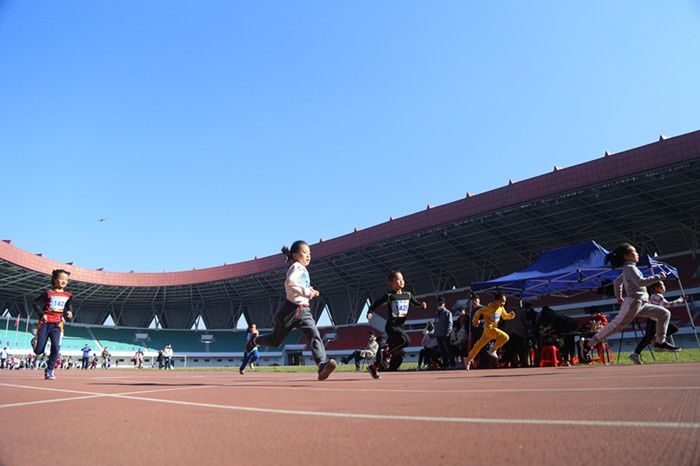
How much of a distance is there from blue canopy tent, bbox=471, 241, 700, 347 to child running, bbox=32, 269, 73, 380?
958cm

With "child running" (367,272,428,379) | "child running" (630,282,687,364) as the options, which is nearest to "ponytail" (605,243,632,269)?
"child running" (630,282,687,364)

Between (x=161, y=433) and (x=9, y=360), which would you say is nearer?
(x=161, y=433)

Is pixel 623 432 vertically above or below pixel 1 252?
below

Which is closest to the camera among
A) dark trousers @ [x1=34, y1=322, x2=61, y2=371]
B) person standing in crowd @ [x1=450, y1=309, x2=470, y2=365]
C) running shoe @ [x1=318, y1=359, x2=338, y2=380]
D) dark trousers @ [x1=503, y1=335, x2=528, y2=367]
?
running shoe @ [x1=318, y1=359, x2=338, y2=380]

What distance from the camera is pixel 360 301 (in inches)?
1891

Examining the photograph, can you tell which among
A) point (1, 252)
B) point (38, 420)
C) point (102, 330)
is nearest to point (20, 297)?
point (102, 330)

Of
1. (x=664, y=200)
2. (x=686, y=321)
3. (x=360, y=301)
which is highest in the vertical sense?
(x=664, y=200)

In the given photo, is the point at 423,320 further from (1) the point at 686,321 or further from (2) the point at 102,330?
(2) the point at 102,330

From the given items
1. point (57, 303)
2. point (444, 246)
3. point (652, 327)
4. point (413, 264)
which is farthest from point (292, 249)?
point (413, 264)

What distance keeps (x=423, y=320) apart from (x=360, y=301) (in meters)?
8.17

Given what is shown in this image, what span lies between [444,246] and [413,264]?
4578mm

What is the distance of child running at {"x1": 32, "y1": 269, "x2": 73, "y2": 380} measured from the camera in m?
7.50

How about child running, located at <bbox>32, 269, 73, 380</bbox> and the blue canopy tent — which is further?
the blue canopy tent

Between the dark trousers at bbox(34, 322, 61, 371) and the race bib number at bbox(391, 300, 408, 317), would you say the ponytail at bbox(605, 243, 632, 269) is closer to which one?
the race bib number at bbox(391, 300, 408, 317)
